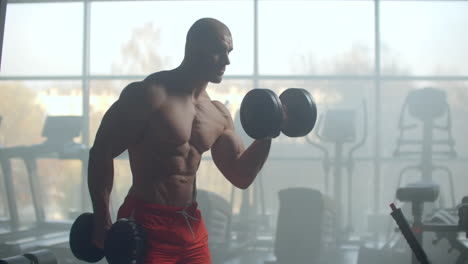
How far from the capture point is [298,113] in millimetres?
1778

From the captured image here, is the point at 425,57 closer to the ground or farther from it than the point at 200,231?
farther from it

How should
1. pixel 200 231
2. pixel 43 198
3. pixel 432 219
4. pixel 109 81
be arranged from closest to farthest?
pixel 200 231, pixel 432 219, pixel 109 81, pixel 43 198

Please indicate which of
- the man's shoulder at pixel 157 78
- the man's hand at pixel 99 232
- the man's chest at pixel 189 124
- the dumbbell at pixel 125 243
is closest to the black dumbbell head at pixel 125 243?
the dumbbell at pixel 125 243

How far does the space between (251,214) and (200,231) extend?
137 inches

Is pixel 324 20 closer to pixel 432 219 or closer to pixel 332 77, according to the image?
pixel 332 77

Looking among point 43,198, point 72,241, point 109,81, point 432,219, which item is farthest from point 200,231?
point 43,198

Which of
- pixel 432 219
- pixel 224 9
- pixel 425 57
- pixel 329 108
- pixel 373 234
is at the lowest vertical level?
pixel 373 234

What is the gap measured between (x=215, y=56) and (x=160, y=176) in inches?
14.2

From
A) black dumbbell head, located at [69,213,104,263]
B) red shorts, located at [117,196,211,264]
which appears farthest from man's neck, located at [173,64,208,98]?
black dumbbell head, located at [69,213,104,263]

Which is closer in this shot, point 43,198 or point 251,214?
point 251,214

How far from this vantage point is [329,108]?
5.17m

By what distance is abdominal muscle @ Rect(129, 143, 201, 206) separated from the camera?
175 cm

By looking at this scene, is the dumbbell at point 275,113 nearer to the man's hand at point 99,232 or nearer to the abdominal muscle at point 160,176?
→ the abdominal muscle at point 160,176

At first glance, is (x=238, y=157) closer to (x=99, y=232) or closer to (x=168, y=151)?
(x=168, y=151)
